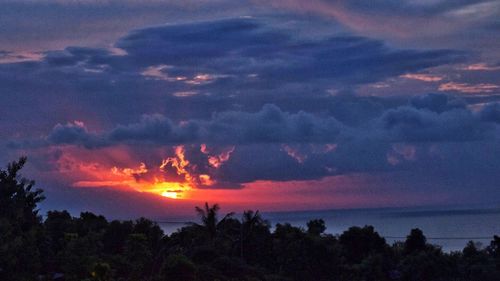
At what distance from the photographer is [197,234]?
2844 inches

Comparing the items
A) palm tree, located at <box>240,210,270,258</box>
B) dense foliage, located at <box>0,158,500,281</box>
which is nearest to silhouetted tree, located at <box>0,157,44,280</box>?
dense foliage, located at <box>0,158,500,281</box>

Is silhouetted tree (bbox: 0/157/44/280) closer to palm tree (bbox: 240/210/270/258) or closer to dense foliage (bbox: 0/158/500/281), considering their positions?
dense foliage (bbox: 0/158/500/281)

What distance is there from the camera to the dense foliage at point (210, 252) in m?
45.4

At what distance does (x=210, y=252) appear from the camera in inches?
2486

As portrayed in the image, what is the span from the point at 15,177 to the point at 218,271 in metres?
18.4

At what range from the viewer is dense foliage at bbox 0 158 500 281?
45438 mm

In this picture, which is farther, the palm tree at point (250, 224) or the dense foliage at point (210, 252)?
the palm tree at point (250, 224)

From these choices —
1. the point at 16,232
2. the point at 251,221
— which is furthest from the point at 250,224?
the point at 16,232

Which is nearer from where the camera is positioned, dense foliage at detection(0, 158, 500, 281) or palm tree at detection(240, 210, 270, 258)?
dense foliage at detection(0, 158, 500, 281)

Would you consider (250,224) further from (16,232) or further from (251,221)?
(16,232)

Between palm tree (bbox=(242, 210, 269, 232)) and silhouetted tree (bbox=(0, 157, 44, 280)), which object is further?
palm tree (bbox=(242, 210, 269, 232))

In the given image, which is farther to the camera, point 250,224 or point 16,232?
point 250,224

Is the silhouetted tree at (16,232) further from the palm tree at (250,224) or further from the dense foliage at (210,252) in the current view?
the palm tree at (250,224)

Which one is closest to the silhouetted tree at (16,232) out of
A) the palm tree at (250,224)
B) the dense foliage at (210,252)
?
the dense foliage at (210,252)
